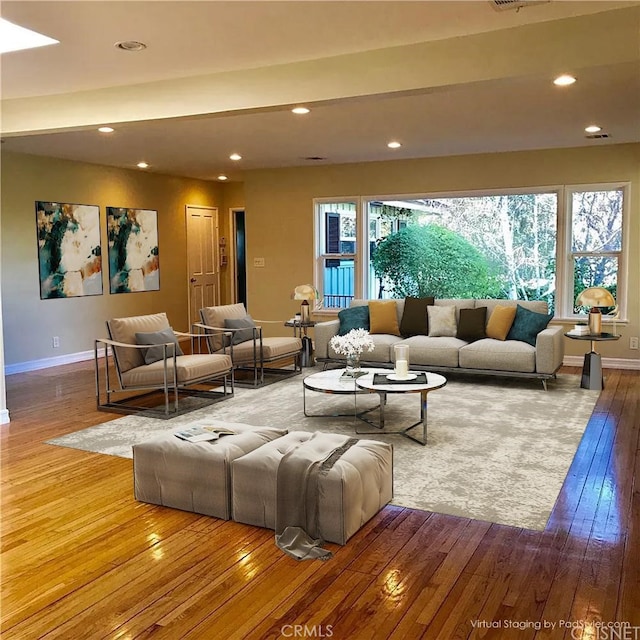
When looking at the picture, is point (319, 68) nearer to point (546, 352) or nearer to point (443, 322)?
point (546, 352)

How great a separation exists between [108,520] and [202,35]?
2.63m

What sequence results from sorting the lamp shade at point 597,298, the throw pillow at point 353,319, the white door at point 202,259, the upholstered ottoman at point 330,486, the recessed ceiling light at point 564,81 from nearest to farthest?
1. the upholstered ottoman at point 330,486
2. the recessed ceiling light at point 564,81
3. the lamp shade at point 597,298
4. the throw pillow at point 353,319
5. the white door at point 202,259

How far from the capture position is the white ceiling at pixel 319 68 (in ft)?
10.9

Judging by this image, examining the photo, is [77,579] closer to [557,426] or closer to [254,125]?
[557,426]

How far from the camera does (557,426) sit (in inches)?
201

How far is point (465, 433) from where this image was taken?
194 inches

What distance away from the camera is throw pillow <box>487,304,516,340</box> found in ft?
22.6

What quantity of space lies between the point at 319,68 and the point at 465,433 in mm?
2758

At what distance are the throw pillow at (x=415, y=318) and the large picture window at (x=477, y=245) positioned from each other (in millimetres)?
1212

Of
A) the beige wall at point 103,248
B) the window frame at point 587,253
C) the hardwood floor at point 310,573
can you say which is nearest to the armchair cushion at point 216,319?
the beige wall at point 103,248

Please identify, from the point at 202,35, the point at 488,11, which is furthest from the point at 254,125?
the point at 488,11

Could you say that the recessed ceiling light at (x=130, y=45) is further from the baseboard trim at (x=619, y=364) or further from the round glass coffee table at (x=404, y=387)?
the baseboard trim at (x=619, y=364)

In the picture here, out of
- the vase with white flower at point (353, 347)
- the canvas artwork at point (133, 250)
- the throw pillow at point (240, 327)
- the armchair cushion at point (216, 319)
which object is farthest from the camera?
the canvas artwork at point (133, 250)

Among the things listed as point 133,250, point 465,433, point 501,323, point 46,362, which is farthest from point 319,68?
point 133,250
